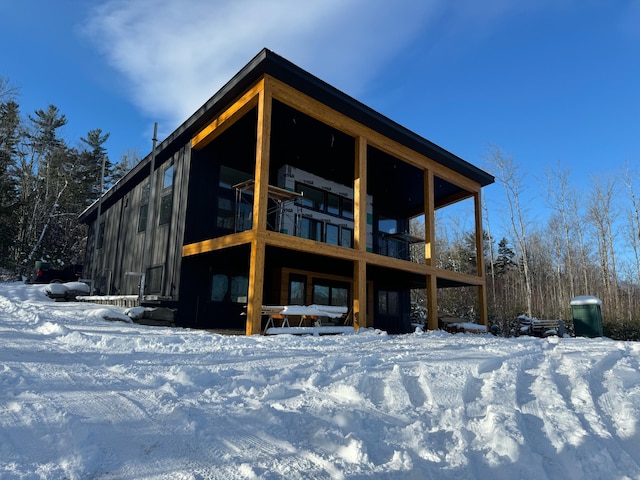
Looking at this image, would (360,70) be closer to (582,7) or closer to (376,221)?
(582,7)

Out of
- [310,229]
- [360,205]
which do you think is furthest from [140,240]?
[360,205]

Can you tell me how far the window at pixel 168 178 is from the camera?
14516mm

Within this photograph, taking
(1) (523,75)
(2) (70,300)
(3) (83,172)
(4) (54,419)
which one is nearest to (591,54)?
(1) (523,75)

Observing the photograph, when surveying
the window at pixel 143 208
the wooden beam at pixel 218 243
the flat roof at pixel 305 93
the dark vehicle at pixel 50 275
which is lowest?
the dark vehicle at pixel 50 275

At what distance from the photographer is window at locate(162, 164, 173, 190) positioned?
14.5 metres

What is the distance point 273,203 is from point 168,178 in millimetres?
3990

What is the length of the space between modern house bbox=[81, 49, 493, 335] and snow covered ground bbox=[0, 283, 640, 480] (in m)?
5.31

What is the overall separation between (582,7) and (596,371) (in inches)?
444

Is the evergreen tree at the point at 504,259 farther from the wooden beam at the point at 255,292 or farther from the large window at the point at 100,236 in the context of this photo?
the large window at the point at 100,236

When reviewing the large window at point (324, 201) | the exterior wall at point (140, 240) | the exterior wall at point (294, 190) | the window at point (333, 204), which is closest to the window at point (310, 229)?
the exterior wall at point (294, 190)

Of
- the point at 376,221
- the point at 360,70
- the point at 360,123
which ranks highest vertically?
the point at 360,70

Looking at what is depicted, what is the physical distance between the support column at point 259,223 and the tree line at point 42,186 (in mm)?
21229

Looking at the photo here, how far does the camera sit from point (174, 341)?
6887 mm

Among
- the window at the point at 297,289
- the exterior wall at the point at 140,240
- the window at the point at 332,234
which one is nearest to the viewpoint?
the exterior wall at the point at 140,240
